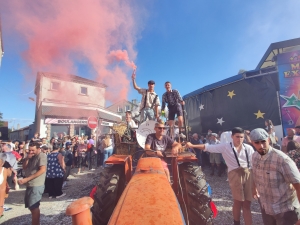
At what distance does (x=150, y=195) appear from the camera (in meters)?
1.39

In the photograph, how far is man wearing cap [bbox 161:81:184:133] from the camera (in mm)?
5992

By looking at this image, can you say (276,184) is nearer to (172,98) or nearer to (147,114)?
(172,98)

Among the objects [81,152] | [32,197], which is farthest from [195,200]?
[81,152]

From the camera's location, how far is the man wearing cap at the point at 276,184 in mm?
2307

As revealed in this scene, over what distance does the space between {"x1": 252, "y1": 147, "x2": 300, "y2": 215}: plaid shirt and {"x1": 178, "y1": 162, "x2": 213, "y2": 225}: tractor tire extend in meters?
0.83

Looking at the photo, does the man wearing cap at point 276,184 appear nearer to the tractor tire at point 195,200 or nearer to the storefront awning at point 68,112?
the tractor tire at point 195,200

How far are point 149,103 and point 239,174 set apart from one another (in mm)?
3659

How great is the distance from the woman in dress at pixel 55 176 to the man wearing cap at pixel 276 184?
6260 mm

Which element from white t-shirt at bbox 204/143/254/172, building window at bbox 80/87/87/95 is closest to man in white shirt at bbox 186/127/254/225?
white t-shirt at bbox 204/143/254/172

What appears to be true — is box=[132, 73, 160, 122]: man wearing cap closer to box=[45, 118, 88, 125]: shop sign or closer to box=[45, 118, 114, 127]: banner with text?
box=[45, 118, 114, 127]: banner with text

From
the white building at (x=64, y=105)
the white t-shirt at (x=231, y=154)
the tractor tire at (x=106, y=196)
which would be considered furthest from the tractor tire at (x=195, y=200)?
the white building at (x=64, y=105)

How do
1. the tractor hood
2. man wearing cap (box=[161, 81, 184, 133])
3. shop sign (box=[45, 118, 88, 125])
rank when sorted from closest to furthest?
1. the tractor hood
2. man wearing cap (box=[161, 81, 184, 133])
3. shop sign (box=[45, 118, 88, 125])

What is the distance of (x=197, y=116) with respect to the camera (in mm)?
13320

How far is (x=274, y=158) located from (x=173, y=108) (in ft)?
12.5
